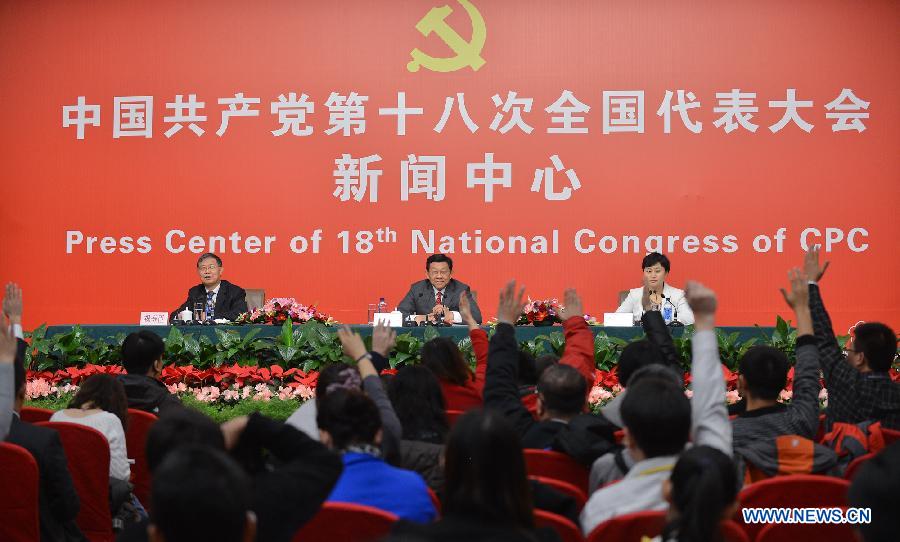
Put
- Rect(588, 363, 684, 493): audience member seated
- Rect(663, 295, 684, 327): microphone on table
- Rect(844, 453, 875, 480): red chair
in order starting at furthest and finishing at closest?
Rect(663, 295, 684, 327): microphone on table
Rect(844, 453, 875, 480): red chair
Rect(588, 363, 684, 493): audience member seated

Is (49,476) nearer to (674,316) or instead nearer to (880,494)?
(880,494)

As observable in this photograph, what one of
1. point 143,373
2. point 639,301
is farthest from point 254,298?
point 143,373

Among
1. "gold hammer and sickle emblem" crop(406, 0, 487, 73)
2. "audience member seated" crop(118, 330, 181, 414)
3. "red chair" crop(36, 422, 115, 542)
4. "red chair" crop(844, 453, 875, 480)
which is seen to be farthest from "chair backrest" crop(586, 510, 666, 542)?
"gold hammer and sickle emblem" crop(406, 0, 487, 73)

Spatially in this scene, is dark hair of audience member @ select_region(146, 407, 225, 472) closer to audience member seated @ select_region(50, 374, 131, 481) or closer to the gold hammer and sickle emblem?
audience member seated @ select_region(50, 374, 131, 481)

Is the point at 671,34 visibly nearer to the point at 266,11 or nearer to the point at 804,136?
the point at 804,136

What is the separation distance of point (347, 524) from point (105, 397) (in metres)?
1.40

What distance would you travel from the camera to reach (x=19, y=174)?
7.13 meters

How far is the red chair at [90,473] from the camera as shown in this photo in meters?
2.46

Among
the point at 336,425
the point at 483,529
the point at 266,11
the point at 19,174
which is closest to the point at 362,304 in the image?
the point at 266,11

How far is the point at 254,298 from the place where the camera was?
6.25 metres

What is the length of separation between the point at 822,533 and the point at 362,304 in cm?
522

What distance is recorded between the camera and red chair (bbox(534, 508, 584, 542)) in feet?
5.29

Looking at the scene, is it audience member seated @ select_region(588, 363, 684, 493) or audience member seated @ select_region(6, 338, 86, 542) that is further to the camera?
audience member seated @ select_region(6, 338, 86, 542)

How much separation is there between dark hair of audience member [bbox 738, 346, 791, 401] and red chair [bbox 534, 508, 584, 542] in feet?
2.84
